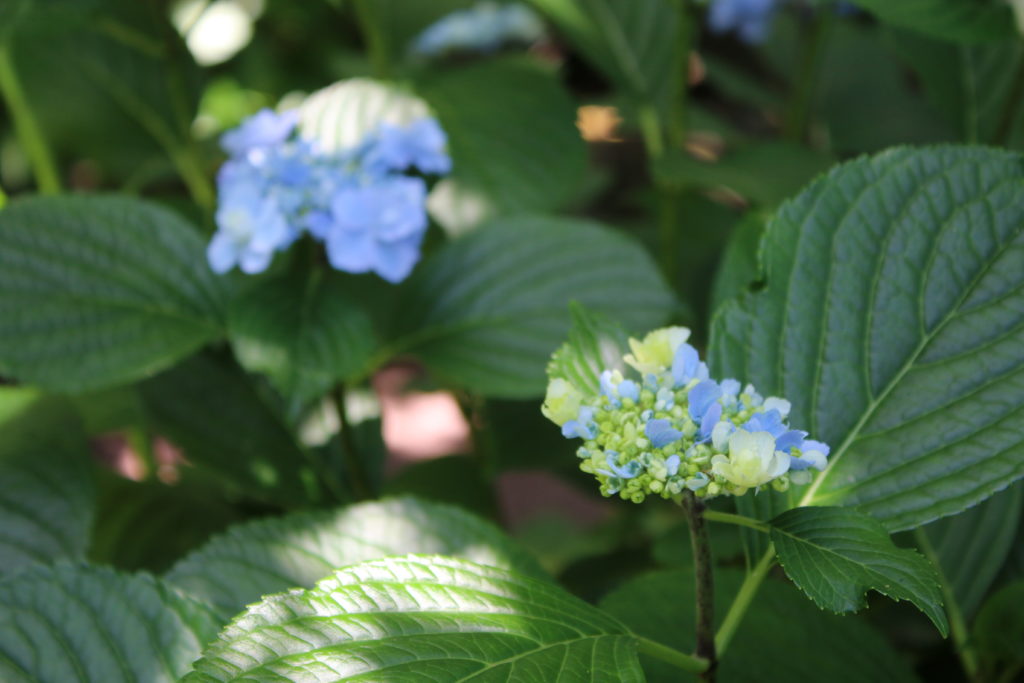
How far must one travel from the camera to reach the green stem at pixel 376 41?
1347 mm

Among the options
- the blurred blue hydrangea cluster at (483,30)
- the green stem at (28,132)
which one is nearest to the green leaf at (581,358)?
the green stem at (28,132)

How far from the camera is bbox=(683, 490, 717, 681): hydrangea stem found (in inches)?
22.3

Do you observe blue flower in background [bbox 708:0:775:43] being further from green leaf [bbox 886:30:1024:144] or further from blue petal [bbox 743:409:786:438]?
blue petal [bbox 743:409:786:438]

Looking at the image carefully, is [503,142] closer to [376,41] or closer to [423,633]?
[376,41]

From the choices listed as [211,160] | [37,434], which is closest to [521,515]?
[211,160]

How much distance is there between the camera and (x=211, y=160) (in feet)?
5.84

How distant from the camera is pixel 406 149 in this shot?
0.96 meters

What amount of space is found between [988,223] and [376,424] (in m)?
0.75

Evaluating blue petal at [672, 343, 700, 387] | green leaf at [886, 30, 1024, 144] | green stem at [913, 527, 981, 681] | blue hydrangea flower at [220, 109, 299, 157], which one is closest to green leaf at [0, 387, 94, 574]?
blue hydrangea flower at [220, 109, 299, 157]

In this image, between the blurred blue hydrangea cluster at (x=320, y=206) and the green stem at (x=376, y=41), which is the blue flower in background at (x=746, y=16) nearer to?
the green stem at (x=376, y=41)

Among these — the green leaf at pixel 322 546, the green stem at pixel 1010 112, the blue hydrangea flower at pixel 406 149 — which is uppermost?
the blue hydrangea flower at pixel 406 149

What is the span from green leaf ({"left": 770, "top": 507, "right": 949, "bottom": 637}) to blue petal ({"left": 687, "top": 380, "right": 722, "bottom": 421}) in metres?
0.09

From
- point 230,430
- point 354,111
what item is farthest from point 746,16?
point 230,430

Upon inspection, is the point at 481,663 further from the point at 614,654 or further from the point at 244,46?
the point at 244,46
